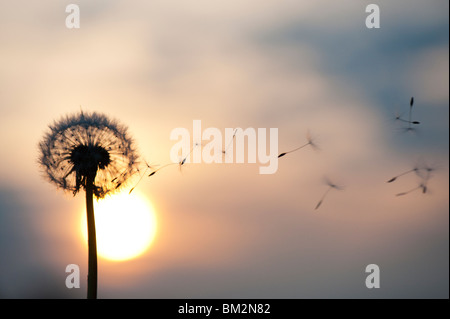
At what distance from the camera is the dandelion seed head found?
13977 millimetres

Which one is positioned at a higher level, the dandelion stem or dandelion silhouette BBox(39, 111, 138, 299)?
dandelion silhouette BBox(39, 111, 138, 299)

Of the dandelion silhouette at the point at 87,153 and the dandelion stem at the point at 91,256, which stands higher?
the dandelion silhouette at the point at 87,153

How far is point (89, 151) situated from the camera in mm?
14180

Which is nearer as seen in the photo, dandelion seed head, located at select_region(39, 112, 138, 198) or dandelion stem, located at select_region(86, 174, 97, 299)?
dandelion stem, located at select_region(86, 174, 97, 299)

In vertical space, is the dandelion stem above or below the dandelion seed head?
below

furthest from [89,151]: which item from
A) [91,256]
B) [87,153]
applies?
[91,256]

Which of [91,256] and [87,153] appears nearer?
[91,256]

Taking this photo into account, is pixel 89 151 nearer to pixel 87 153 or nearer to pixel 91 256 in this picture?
pixel 87 153

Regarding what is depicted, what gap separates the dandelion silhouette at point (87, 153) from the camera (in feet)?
45.3

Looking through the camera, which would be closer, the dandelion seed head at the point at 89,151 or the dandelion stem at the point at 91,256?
the dandelion stem at the point at 91,256

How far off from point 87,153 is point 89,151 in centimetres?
7

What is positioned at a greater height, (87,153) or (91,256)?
(87,153)
